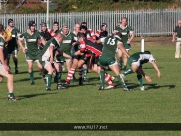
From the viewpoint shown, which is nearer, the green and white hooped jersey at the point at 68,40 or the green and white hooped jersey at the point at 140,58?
the green and white hooped jersey at the point at 140,58

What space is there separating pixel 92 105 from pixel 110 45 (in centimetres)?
362

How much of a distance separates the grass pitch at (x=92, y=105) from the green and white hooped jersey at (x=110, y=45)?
3.84 feet

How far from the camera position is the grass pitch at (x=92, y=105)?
46.1ft

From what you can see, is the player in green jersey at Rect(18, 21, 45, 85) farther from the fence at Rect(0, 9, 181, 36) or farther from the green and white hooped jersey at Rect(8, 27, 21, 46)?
the fence at Rect(0, 9, 181, 36)

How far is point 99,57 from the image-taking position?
2016 cm

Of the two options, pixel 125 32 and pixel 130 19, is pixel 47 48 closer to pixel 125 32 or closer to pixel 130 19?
pixel 125 32

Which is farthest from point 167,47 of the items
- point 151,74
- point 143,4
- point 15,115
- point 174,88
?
point 15,115

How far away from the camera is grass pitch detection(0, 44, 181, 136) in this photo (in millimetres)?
14062

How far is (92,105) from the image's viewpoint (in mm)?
16516

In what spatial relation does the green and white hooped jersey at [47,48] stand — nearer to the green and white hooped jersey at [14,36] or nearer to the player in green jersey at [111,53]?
the player in green jersey at [111,53]

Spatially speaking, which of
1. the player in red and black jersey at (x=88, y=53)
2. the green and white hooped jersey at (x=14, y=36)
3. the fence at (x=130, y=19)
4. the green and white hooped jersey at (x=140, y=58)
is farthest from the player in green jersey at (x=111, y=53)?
the fence at (x=130, y=19)

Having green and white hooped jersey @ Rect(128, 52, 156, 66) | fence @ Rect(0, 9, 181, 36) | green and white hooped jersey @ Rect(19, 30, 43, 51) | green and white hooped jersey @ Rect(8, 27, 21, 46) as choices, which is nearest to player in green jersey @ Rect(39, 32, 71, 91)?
green and white hooped jersey @ Rect(128, 52, 156, 66)

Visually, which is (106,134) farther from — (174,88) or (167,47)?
(167,47)

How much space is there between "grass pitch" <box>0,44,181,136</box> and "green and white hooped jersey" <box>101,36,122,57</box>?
1.17 meters
